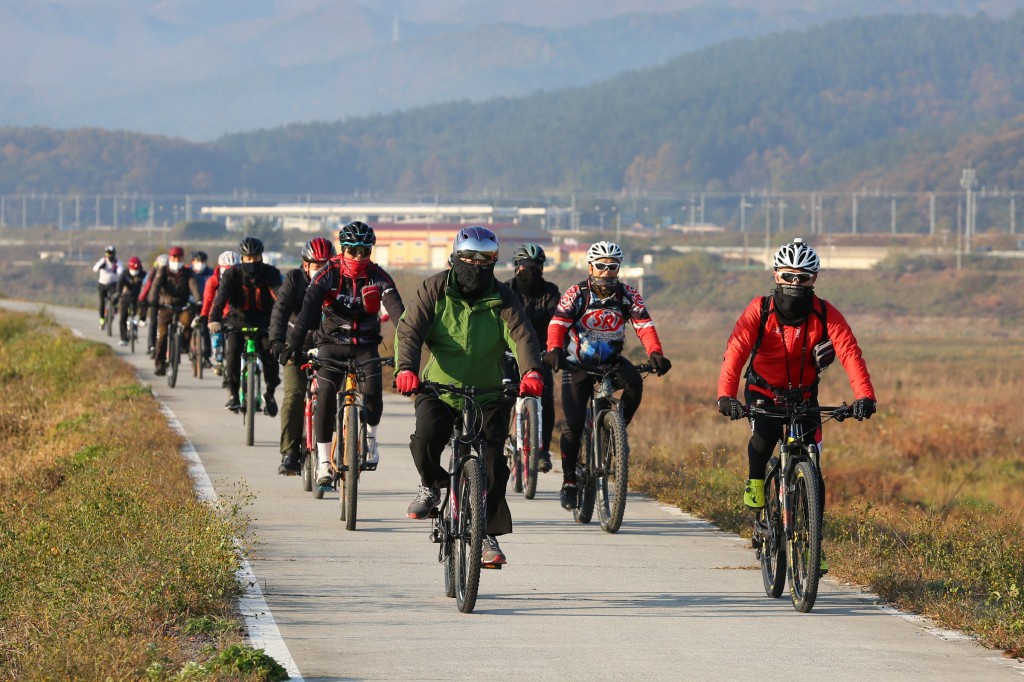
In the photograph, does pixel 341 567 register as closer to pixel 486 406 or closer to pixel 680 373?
pixel 486 406

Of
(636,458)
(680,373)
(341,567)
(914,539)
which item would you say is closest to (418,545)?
(341,567)

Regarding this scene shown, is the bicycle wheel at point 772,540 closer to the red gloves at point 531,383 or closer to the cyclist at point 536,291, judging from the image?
the red gloves at point 531,383

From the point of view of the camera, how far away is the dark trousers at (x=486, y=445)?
911 centimetres

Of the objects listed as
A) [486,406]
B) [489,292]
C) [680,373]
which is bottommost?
[680,373]

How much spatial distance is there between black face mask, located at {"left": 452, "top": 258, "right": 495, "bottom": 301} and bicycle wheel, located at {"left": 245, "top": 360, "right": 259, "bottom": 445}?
8.21 metres

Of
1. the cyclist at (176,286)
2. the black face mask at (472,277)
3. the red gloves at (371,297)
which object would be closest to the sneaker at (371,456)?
the red gloves at (371,297)

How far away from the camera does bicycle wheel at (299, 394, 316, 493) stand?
1359 cm

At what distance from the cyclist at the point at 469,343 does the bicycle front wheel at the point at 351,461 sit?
2.54 metres

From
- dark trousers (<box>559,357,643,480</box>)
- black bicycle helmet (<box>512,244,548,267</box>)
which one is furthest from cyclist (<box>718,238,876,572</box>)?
black bicycle helmet (<box>512,244,548,267</box>)

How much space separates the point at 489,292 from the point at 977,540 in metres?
4.14

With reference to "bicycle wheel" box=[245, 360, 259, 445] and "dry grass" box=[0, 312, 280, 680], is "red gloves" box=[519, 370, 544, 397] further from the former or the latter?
"bicycle wheel" box=[245, 360, 259, 445]

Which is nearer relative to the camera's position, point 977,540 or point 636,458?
point 977,540

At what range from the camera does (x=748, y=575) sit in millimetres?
10531

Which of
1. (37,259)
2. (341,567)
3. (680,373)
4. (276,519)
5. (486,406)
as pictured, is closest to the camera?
(486,406)
